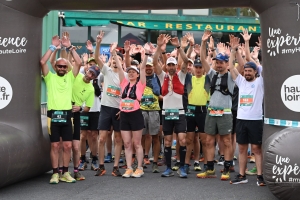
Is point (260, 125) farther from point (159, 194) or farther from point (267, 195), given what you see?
point (159, 194)

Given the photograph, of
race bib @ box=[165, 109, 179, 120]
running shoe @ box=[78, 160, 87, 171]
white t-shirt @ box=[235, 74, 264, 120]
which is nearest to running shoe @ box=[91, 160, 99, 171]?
running shoe @ box=[78, 160, 87, 171]

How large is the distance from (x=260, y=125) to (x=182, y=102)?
1548mm

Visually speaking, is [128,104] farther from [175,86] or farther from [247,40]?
[247,40]

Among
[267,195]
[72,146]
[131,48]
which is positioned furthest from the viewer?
[131,48]

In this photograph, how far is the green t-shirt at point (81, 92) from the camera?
8.82 m

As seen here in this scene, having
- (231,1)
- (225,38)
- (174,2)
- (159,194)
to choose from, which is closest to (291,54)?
(231,1)

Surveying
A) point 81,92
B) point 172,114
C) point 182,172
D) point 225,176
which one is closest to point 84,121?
A: point 81,92

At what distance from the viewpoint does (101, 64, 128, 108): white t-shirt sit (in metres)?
9.03

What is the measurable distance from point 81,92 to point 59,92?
37.5 inches

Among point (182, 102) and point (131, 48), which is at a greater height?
point (131, 48)

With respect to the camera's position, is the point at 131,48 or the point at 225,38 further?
the point at 225,38

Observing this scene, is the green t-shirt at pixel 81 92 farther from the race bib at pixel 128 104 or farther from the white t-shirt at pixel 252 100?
the white t-shirt at pixel 252 100

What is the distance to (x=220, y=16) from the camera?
1953cm

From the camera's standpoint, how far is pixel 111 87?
9.05 m
